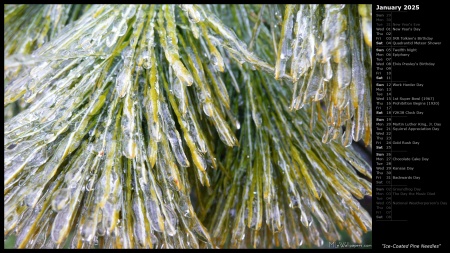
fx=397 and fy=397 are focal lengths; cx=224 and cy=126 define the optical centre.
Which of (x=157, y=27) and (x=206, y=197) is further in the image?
(x=206, y=197)

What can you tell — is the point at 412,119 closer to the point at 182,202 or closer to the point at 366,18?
the point at 366,18

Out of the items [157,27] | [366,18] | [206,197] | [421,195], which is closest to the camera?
[366,18]

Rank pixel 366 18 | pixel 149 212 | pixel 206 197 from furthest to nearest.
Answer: pixel 206 197
pixel 149 212
pixel 366 18

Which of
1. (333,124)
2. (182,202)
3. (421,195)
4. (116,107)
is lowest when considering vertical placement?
(421,195)

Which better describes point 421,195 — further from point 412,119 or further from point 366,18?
point 366,18
